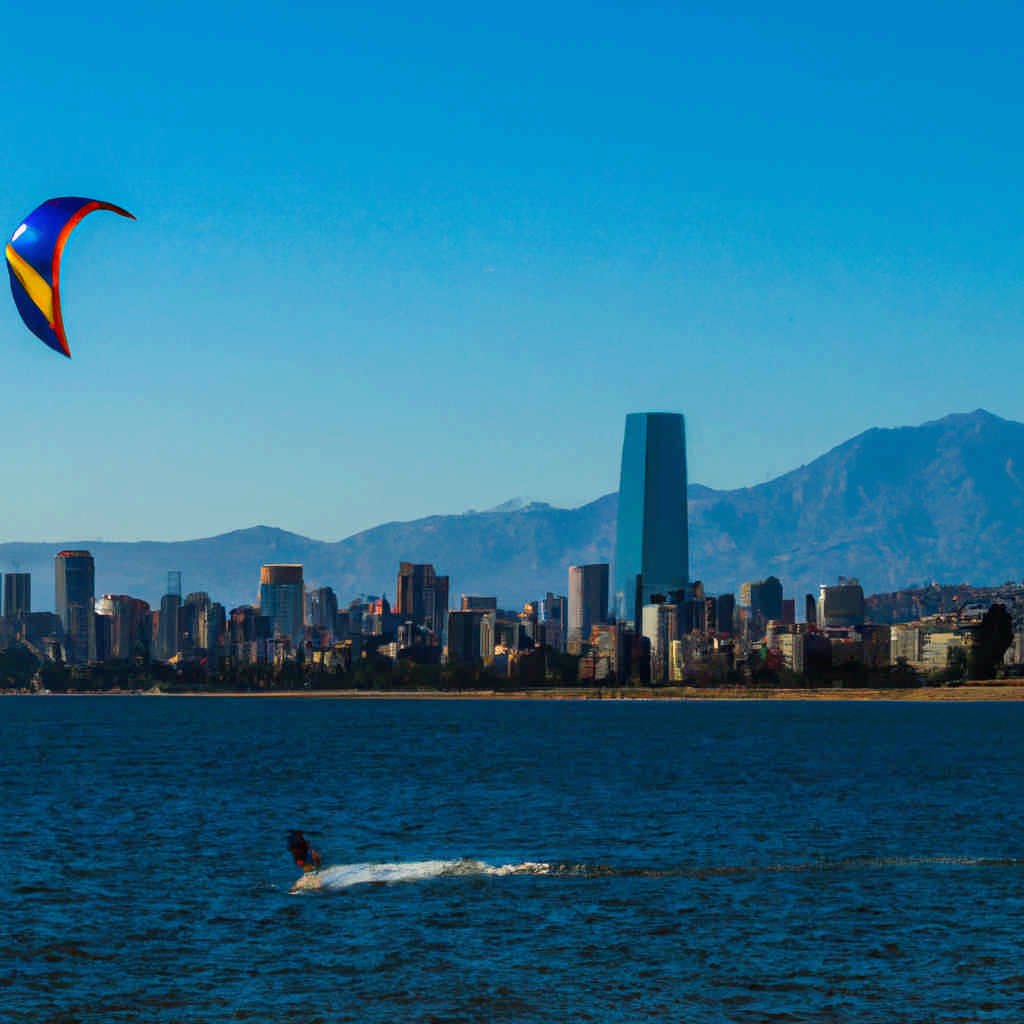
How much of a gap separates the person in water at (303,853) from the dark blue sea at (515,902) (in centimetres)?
66

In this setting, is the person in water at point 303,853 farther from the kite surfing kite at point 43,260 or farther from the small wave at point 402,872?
the kite surfing kite at point 43,260

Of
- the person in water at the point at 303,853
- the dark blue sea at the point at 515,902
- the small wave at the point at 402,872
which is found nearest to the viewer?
the dark blue sea at the point at 515,902

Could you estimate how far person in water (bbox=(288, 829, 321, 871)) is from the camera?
55656 mm

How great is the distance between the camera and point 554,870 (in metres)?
58.0

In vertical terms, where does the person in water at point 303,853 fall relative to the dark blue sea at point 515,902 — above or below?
above

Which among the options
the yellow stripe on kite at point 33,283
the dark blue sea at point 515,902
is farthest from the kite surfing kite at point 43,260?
the dark blue sea at point 515,902

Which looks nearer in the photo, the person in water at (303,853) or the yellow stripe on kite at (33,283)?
the yellow stripe on kite at (33,283)

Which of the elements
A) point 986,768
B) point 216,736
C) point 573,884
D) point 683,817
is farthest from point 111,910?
point 216,736

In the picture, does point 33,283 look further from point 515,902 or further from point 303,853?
point 515,902

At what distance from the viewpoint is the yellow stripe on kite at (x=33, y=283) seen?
4372 cm

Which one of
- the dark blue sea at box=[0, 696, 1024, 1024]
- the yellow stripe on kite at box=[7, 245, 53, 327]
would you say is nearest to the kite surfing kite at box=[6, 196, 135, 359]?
the yellow stripe on kite at box=[7, 245, 53, 327]

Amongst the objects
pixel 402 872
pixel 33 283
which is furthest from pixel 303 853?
pixel 33 283

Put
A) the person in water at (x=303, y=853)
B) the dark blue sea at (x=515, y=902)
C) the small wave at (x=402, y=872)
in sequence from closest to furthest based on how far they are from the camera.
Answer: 1. the dark blue sea at (x=515, y=902)
2. the small wave at (x=402, y=872)
3. the person in water at (x=303, y=853)

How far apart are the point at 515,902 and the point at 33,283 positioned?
2445 centimetres
